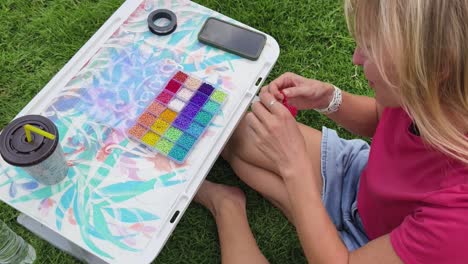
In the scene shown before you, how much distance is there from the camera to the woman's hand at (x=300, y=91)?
3.68 ft

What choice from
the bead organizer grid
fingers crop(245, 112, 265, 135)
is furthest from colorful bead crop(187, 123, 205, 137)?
fingers crop(245, 112, 265, 135)

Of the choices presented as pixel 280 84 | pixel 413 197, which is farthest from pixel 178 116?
pixel 413 197

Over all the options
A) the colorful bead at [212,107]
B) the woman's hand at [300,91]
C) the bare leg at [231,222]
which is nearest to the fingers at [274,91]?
the woman's hand at [300,91]

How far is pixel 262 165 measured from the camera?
4.16ft

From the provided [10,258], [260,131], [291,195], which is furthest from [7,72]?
[291,195]

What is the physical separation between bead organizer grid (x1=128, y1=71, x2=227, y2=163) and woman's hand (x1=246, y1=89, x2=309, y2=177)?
10 cm

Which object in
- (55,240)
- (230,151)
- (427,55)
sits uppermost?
(427,55)

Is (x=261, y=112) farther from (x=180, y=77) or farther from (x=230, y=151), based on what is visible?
(x=230, y=151)

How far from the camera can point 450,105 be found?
2.50 ft

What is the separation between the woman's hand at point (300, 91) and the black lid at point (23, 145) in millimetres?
457

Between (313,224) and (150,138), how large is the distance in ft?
1.20

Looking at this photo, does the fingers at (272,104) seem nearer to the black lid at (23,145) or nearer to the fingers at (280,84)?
the fingers at (280,84)

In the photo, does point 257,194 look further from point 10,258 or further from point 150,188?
point 10,258

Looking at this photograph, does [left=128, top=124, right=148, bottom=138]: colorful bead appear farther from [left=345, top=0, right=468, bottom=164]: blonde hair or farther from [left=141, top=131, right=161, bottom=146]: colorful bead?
[left=345, top=0, right=468, bottom=164]: blonde hair
